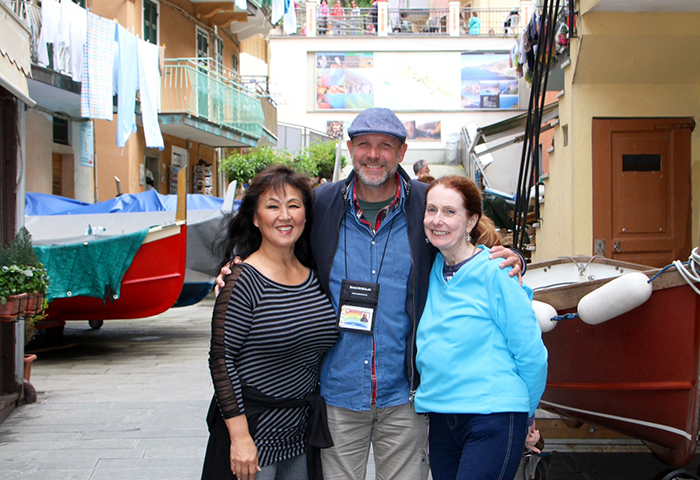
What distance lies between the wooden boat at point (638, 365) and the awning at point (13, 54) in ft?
11.6

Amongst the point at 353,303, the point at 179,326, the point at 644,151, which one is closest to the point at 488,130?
the point at 644,151

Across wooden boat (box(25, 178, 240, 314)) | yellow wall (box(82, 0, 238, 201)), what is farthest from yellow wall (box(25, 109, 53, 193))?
wooden boat (box(25, 178, 240, 314))

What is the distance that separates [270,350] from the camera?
8.66ft

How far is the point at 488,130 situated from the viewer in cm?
1129

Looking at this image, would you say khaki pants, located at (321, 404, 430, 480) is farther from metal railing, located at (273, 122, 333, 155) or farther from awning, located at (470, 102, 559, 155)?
metal railing, located at (273, 122, 333, 155)

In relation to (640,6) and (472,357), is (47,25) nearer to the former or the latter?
(640,6)

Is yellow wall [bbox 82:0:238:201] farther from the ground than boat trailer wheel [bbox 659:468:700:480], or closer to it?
farther from the ground

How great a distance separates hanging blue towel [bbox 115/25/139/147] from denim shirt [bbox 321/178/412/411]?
10030 millimetres

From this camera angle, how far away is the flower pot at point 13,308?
483 centimetres

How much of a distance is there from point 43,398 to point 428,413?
4.81 meters

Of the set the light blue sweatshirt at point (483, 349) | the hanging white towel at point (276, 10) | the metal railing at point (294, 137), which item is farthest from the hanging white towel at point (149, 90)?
the metal railing at point (294, 137)

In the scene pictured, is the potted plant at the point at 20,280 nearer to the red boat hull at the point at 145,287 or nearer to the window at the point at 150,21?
the red boat hull at the point at 145,287

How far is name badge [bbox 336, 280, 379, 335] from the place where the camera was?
279 centimetres

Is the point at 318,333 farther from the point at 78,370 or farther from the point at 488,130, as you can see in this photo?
the point at 488,130
